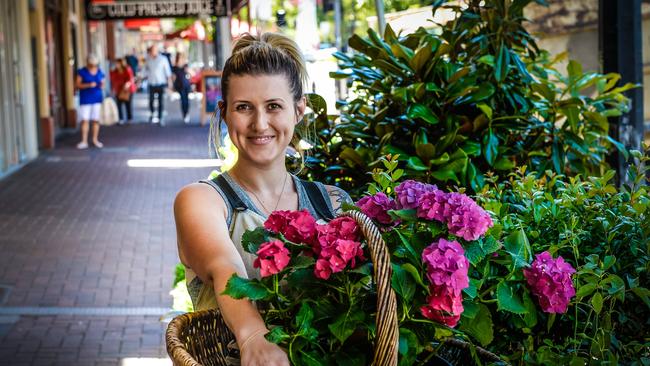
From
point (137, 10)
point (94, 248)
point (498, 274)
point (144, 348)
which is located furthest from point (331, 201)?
point (137, 10)

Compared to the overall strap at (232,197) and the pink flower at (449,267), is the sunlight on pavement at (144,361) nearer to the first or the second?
the overall strap at (232,197)

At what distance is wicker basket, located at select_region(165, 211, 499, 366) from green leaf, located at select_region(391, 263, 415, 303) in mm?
39

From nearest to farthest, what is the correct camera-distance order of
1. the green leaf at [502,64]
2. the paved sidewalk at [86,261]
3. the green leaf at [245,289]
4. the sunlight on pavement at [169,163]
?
the green leaf at [245,289] < the green leaf at [502,64] < the paved sidewalk at [86,261] < the sunlight on pavement at [169,163]

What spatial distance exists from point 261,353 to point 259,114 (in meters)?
0.83

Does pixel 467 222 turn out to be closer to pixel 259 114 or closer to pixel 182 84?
pixel 259 114

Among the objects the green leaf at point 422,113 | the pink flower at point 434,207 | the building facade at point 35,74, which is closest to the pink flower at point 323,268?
the pink flower at point 434,207

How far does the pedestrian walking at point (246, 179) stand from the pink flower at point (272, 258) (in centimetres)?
39

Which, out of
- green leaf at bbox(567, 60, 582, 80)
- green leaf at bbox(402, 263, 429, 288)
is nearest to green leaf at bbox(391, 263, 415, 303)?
green leaf at bbox(402, 263, 429, 288)

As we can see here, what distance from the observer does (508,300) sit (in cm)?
199

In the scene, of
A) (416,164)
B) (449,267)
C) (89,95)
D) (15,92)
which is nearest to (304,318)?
(449,267)

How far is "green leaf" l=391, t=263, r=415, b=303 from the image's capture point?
1835 mm

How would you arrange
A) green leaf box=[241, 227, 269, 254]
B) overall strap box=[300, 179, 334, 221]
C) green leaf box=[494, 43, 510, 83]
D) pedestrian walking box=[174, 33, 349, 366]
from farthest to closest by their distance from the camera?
green leaf box=[494, 43, 510, 83] → overall strap box=[300, 179, 334, 221] → pedestrian walking box=[174, 33, 349, 366] → green leaf box=[241, 227, 269, 254]

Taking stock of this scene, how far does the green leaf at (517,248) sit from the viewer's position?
2031 mm

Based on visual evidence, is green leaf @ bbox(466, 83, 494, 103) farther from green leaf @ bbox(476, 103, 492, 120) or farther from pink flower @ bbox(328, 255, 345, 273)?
pink flower @ bbox(328, 255, 345, 273)
